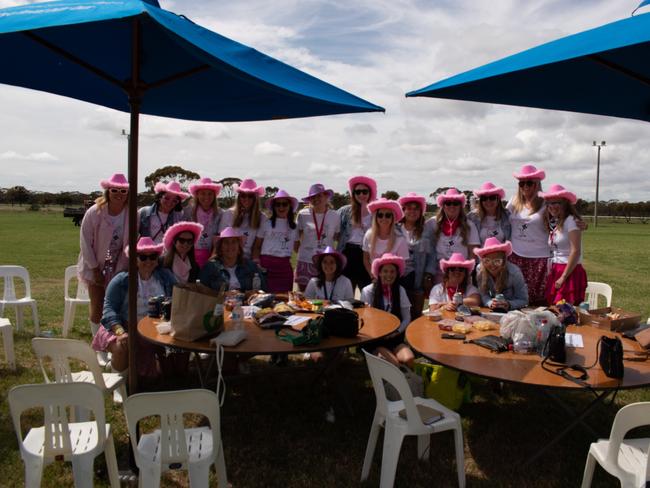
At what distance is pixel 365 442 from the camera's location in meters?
3.96

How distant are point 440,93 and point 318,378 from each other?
276 cm

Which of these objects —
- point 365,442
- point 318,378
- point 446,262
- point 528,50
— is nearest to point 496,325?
point 446,262

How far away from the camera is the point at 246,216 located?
6.09 m

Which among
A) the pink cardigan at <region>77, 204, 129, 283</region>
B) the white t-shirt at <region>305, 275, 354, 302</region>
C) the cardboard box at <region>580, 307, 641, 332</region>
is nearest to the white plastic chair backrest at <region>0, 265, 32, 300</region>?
the pink cardigan at <region>77, 204, 129, 283</region>

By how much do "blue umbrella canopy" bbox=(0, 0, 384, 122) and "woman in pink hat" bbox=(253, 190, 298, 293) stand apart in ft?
5.15

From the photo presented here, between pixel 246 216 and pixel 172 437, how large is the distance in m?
3.77

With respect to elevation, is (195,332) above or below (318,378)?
above

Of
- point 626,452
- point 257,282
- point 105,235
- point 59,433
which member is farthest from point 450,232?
point 59,433

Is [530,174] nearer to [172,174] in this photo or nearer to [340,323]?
[340,323]

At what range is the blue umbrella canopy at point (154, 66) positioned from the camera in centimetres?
239

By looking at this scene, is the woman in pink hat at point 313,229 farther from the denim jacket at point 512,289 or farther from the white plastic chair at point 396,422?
the white plastic chair at point 396,422

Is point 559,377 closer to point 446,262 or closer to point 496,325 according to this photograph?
point 496,325

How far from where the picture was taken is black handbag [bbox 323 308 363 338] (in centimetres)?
370

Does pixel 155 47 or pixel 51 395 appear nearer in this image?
pixel 51 395
